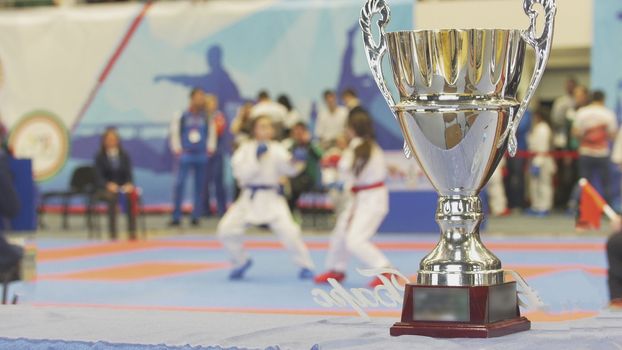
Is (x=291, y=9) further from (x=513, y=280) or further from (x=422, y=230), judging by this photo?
(x=513, y=280)

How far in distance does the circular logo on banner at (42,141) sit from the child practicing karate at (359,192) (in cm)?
1085

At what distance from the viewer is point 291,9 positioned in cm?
1877

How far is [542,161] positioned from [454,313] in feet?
51.5

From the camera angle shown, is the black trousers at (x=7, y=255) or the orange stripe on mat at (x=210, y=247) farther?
the orange stripe on mat at (x=210, y=247)

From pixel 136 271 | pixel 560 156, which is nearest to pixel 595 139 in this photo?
pixel 560 156

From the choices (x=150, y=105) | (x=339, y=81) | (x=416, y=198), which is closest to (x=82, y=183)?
(x=150, y=105)

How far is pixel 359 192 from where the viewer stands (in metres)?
10.1

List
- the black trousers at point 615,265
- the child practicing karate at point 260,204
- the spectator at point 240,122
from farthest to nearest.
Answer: the spectator at point 240,122 → the child practicing karate at point 260,204 → the black trousers at point 615,265

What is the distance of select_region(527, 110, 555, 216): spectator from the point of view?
1789cm

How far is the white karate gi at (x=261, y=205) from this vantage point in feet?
34.7

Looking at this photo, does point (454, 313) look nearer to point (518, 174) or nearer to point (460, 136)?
point (460, 136)

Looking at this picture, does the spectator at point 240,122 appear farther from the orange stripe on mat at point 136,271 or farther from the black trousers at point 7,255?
the black trousers at point 7,255

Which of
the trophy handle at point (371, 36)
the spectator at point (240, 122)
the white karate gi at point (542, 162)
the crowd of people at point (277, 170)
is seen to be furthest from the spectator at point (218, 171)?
the trophy handle at point (371, 36)

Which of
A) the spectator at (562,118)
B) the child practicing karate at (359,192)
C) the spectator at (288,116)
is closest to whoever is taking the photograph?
the child practicing karate at (359,192)
